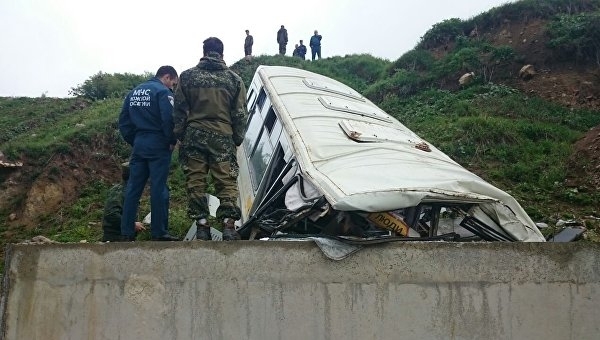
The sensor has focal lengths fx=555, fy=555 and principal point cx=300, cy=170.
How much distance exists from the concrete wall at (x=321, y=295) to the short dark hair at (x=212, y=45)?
180 centimetres

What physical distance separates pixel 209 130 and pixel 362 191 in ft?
4.87

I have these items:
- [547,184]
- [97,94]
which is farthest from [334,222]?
[97,94]

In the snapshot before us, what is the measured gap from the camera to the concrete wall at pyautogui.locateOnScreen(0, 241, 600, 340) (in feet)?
9.83

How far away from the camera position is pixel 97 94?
16062 mm

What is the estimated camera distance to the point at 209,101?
4.18 meters

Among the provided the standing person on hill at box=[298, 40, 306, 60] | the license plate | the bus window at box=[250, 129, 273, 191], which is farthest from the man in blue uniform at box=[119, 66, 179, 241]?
the standing person on hill at box=[298, 40, 306, 60]

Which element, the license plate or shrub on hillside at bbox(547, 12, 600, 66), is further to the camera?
shrub on hillside at bbox(547, 12, 600, 66)

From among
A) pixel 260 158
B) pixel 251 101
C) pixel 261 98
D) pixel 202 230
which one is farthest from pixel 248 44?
pixel 202 230

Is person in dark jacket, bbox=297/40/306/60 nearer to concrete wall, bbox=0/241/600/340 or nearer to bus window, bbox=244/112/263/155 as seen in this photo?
bus window, bbox=244/112/263/155

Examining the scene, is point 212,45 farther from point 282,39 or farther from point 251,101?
point 282,39

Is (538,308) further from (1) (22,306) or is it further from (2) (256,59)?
(2) (256,59)

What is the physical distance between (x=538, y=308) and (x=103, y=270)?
244 cm

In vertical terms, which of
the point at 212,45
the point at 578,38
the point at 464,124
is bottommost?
the point at 464,124

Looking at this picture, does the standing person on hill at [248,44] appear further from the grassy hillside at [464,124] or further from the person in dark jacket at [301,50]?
the person in dark jacket at [301,50]
